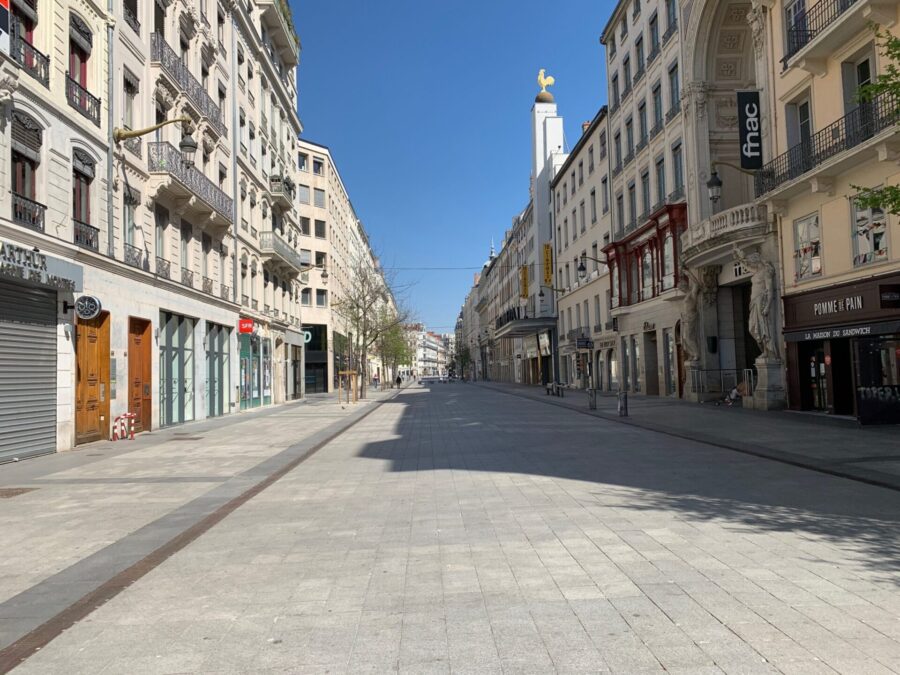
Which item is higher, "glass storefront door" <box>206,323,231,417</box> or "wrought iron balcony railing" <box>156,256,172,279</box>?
"wrought iron balcony railing" <box>156,256,172,279</box>

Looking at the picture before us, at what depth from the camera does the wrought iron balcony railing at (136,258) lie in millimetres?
18477

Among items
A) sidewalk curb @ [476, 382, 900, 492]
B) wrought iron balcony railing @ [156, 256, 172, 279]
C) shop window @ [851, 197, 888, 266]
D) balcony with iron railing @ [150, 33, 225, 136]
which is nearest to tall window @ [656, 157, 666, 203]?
shop window @ [851, 197, 888, 266]

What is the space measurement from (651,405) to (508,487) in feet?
62.8

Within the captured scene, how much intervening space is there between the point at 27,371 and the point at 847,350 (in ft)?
67.0

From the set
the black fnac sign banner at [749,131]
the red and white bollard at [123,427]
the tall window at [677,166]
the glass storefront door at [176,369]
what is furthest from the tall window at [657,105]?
the red and white bollard at [123,427]

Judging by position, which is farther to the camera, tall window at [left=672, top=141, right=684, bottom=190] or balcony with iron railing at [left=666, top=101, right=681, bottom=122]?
tall window at [left=672, top=141, right=684, bottom=190]

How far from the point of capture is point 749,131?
22.3m

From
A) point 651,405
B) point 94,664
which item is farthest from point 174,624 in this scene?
point 651,405

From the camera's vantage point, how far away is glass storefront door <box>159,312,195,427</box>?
21.1 meters

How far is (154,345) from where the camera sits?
20.1 m

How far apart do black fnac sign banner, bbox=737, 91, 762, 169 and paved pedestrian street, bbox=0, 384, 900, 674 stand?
14.3 meters

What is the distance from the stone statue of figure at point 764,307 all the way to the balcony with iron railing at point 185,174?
1821 centimetres

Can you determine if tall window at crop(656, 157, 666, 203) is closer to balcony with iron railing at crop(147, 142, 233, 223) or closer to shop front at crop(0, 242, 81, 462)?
balcony with iron railing at crop(147, 142, 233, 223)

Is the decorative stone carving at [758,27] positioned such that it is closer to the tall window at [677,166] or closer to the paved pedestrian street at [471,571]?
the tall window at [677,166]
